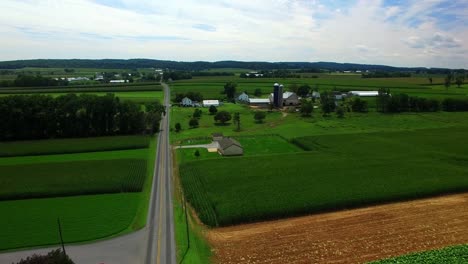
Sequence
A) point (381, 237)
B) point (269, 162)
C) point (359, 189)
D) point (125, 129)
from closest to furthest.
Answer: point (381, 237) < point (359, 189) < point (269, 162) < point (125, 129)

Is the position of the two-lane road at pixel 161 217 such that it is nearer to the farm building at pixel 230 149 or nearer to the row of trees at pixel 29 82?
the farm building at pixel 230 149

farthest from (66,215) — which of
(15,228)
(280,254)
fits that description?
(280,254)

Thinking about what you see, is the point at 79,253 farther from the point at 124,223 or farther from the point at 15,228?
the point at 15,228

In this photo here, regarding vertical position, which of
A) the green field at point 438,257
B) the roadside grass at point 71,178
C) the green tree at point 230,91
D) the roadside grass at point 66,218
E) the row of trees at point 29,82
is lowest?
the roadside grass at point 66,218

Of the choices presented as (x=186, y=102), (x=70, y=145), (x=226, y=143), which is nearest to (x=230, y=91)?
(x=186, y=102)

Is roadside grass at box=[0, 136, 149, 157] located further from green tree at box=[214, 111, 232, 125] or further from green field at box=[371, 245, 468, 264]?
green field at box=[371, 245, 468, 264]

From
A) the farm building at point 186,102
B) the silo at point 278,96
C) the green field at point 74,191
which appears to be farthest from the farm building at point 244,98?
the green field at point 74,191
